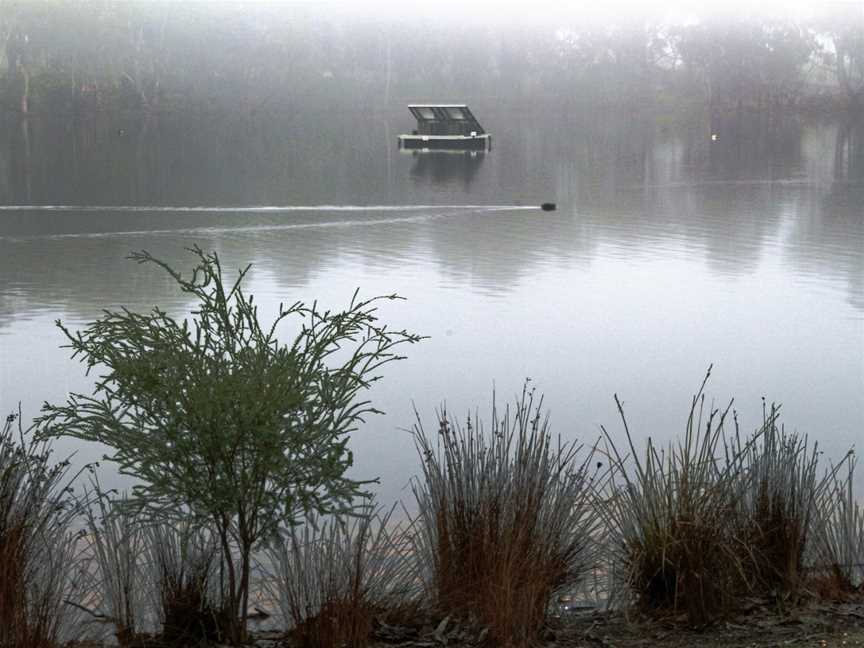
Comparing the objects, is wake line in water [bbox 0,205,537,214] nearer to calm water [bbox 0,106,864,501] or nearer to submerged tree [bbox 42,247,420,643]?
calm water [bbox 0,106,864,501]

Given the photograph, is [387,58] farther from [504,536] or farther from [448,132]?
[504,536]

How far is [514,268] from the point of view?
1639cm

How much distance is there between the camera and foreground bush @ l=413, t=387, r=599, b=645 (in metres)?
3.87

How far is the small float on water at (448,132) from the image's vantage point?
48312mm

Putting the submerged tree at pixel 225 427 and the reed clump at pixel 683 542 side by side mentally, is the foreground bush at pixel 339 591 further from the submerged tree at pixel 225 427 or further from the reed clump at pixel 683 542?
the reed clump at pixel 683 542

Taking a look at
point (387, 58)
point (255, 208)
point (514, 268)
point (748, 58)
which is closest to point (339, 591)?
point (514, 268)

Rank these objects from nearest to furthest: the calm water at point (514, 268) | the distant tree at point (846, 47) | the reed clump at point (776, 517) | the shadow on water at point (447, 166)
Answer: the reed clump at point (776, 517)
the calm water at point (514, 268)
the shadow on water at point (447, 166)
the distant tree at point (846, 47)

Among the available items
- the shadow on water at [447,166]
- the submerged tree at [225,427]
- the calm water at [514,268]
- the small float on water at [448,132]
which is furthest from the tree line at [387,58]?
the submerged tree at [225,427]

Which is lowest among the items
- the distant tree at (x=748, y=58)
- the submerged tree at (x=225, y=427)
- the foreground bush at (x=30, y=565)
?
the foreground bush at (x=30, y=565)

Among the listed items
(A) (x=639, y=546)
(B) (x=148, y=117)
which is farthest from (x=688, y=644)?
(B) (x=148, y=117)

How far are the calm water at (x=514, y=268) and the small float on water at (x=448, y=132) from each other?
268 inches

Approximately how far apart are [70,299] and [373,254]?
215 inches

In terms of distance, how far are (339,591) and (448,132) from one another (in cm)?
4697

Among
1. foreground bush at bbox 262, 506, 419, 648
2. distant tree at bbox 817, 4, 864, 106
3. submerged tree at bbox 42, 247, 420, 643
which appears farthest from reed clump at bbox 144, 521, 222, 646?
distant tree at bbox 817, 4, 864, 106
